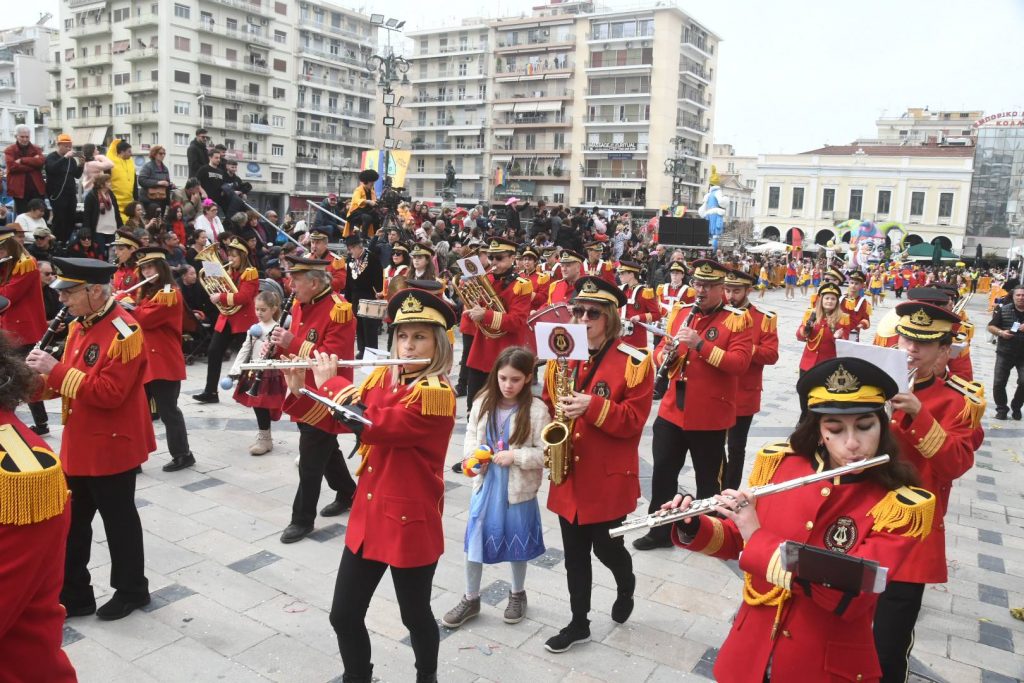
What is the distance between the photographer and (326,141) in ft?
231

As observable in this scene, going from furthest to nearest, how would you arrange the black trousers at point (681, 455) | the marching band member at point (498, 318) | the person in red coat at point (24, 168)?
the person in red coat at point (24, 168) → the marching band member at point (498, 318) → the black trousers at point (681, 455)

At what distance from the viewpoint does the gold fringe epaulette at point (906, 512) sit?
2414 millimetres

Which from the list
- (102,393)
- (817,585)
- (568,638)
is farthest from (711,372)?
(102,393)

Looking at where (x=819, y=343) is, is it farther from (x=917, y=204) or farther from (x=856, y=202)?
(x=917, y=204)

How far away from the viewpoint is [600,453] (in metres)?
4.36

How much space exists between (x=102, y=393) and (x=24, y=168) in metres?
11.3

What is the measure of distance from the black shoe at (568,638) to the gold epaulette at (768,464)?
2020 millimetres

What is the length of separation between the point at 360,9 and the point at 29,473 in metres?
80.9

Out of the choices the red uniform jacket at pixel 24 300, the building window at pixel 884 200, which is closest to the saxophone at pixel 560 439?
the red uniform jacket at pixel 24 300

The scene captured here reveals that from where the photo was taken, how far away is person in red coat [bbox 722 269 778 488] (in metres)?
6.97

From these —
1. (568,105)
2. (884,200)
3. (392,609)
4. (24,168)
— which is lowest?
(392,609)

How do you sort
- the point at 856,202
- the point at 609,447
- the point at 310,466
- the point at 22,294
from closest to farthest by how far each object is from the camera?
1. the point at 609,447
2. the point at 310,466
3. the point at 22,294
4. the point at 856,202

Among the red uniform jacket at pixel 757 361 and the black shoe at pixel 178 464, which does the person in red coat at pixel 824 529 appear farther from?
the black shoe at pixel 178 464

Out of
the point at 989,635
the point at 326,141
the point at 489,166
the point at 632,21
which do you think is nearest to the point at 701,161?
the point at 632,21
